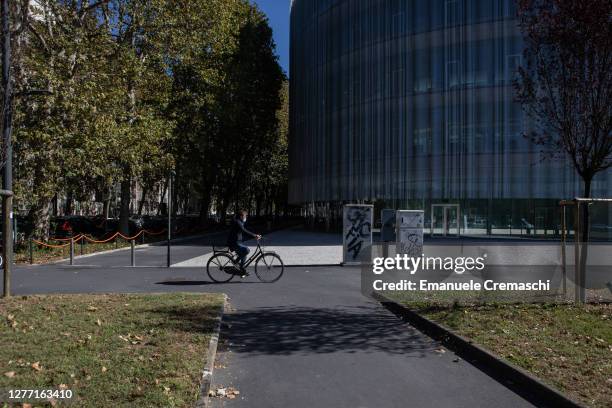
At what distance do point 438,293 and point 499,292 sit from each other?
1.22 metres

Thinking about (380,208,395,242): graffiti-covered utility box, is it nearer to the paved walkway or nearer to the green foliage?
the paved walkway

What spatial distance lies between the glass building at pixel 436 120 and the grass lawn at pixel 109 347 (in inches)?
1166

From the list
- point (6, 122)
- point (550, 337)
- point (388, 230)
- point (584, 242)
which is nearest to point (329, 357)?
point (550, 337)

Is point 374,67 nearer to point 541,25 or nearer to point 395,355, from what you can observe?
point 541,25

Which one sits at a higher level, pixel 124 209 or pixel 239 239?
pixel 124 209

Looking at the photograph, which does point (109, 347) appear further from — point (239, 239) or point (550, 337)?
point (239, 239)

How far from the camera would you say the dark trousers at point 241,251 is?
43.9 ft

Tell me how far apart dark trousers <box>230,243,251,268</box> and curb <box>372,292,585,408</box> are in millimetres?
5263

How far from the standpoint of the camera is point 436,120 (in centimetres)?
3800

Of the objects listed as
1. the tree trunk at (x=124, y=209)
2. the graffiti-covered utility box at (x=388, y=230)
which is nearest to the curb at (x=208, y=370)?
the graffiti-covered utility box at (x=388, y=230)

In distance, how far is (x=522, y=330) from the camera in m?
7.87

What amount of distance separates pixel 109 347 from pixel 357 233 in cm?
1178

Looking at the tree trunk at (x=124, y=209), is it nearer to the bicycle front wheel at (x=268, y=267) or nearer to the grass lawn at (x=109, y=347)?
the bicycle front wheel at (x=268, y=267)

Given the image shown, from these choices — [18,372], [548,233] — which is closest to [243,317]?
[18,372]
